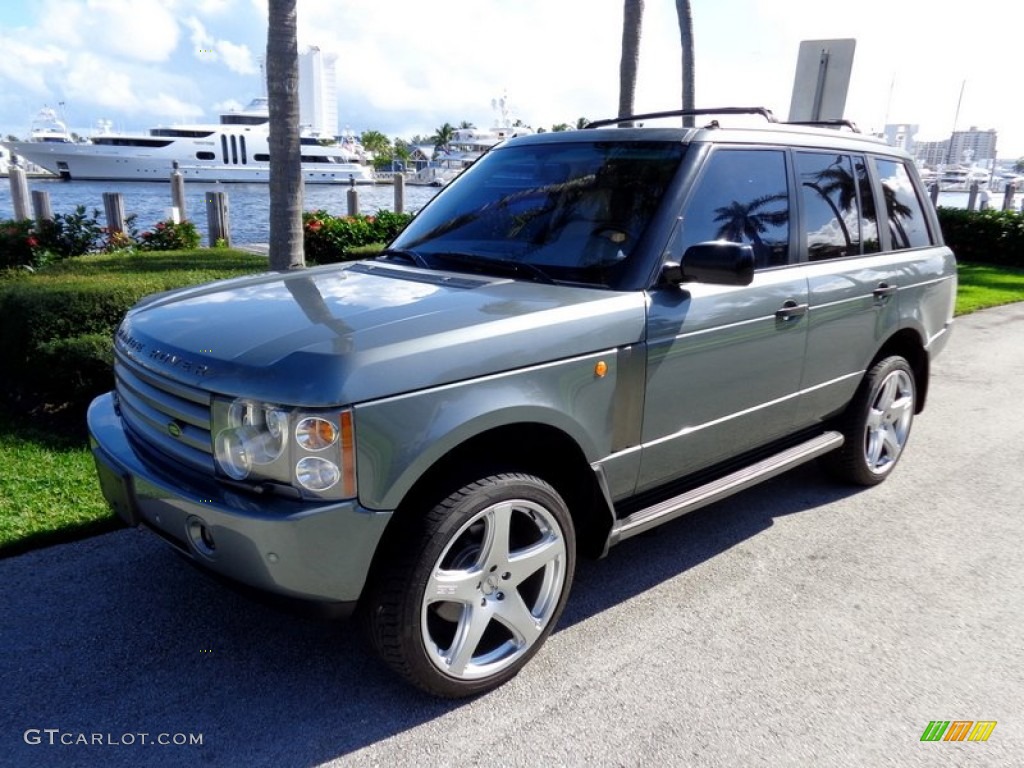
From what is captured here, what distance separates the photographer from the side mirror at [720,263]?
2.96m

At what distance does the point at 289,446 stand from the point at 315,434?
9cm

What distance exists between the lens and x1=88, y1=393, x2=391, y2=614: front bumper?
7.57 feet

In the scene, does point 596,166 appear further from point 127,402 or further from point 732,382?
point 127,402

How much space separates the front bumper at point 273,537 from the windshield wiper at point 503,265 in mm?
1294

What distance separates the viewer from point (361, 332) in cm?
253

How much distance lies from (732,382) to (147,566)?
2.78 m

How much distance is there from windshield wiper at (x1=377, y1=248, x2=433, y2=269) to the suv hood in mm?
233

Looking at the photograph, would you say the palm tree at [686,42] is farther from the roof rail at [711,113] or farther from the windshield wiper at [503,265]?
the windshield wiper at [503,265]

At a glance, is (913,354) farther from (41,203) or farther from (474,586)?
(41,203)

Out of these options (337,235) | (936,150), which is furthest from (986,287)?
(936,150)

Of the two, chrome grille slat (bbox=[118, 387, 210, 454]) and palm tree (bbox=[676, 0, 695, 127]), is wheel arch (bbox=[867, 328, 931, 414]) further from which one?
palm tree (bbox=[676, 0, 695, 127])

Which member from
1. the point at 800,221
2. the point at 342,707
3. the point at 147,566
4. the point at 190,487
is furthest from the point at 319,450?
the point at 800,221

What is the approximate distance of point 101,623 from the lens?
316 centimetres

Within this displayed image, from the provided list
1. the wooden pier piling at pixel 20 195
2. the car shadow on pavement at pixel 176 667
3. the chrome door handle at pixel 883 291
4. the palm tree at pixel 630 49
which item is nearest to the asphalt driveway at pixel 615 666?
the car shadow on pavement at pixel 176 667
